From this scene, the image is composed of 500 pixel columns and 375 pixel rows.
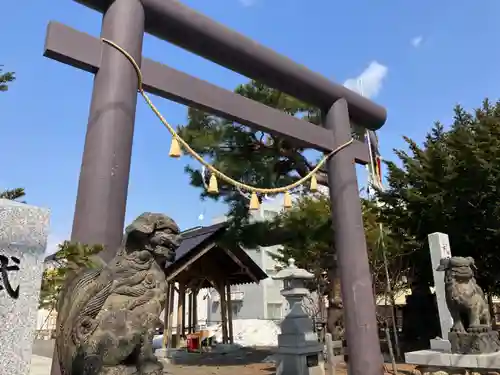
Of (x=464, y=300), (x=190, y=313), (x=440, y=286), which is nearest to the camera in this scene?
(x=464, y=300)

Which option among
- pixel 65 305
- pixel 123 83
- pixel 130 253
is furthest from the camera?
pixel 123 83

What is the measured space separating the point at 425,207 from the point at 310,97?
7.42 metres

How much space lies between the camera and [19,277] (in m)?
2.05

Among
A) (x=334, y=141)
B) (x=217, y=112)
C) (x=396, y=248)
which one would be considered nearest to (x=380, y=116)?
(x=334, y=141)

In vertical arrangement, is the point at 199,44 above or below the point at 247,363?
above

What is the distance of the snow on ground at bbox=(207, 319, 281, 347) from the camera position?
19.1 meters

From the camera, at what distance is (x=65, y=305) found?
6.84ft

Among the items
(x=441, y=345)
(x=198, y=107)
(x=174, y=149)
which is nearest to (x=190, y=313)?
(x=441, y=345)

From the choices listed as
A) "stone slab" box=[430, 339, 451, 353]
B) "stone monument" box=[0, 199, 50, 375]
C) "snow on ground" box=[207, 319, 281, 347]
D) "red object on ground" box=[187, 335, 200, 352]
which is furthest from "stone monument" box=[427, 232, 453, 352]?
"snow on ground" box=[207, 319, 281, 347]

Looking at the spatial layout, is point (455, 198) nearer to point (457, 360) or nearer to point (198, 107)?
point (457, 360)

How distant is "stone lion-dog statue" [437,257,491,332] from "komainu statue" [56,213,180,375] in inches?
218

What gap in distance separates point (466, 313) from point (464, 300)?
245 millimetres

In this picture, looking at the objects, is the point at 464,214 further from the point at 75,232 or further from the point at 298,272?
the point at 75,232

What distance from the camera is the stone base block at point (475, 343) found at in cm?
578
